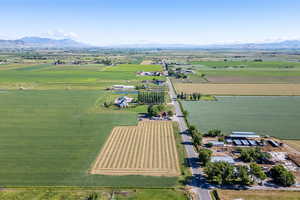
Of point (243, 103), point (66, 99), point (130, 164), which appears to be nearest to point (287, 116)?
point (243, 103)

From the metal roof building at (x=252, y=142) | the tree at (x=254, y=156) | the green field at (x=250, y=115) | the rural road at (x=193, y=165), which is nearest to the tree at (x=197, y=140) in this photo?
the rural road at (x=193, y=165)

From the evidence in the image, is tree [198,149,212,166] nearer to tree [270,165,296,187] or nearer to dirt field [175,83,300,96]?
tree [270,165,296,187]

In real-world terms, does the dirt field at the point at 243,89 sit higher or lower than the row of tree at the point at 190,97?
higher

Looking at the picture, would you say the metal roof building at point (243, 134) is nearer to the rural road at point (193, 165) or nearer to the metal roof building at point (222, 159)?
the metal roof building at point (222, 159)

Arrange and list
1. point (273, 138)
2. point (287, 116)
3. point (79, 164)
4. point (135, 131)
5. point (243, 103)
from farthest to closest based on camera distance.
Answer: point (243, 103) < point (287, 116) < point (135, 131) < point (273, 138) < point (79, 164)

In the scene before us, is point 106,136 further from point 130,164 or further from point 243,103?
point 243,103

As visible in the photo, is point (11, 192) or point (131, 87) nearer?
point (11, 192)

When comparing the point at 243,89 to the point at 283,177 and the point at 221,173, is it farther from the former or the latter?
the point at 221,173
